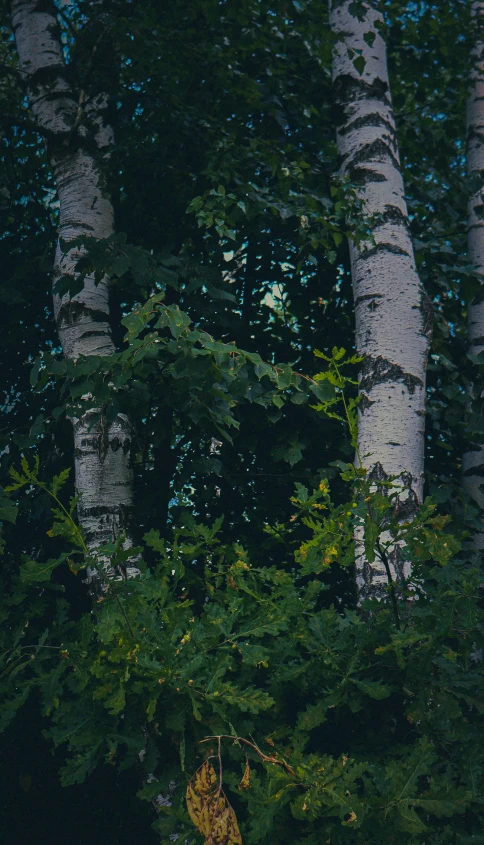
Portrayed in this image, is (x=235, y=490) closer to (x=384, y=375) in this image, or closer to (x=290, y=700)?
(x=384, y=375)

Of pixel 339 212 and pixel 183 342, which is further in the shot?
pixel 339 212

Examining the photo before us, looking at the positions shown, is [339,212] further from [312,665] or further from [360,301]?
[312,665]

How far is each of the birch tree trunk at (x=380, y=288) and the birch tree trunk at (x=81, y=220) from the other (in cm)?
99

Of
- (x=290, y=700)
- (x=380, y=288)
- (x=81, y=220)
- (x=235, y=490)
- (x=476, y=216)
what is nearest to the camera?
(x=290, y=700)

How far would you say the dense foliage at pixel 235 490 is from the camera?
70.2 inches

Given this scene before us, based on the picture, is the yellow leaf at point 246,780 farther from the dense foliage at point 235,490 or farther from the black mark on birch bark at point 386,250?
the black mark on birch bark at point 386,250

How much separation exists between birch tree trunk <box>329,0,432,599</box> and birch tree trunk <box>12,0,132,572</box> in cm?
99

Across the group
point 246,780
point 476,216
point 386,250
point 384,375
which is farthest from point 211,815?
point 476,216

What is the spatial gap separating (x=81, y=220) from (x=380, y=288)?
1.39 meters

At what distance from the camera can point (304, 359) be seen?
406cm

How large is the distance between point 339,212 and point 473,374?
123 cm

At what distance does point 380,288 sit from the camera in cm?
308

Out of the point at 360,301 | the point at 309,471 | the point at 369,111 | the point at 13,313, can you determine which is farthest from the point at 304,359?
the point at 13,313

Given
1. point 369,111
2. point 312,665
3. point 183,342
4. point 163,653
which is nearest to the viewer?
point 163,653
